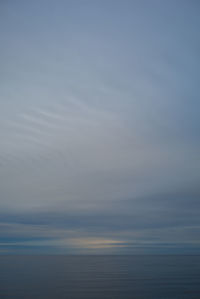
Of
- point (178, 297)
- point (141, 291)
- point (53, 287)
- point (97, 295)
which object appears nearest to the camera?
point (178, 297)

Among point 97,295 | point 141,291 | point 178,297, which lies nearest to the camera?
point 178,297

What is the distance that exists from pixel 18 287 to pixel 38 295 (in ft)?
31.0

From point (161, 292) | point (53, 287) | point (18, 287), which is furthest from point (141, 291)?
point (18, 287)

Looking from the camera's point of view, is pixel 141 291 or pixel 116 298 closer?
pixel 116 298

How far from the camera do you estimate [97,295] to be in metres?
41.1

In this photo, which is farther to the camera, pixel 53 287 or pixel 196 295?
pixel 53 287

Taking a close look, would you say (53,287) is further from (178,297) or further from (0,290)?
(178,297)

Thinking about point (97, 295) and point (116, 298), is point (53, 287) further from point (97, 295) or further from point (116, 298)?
point (116, 298)

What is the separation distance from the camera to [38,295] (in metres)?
40.3

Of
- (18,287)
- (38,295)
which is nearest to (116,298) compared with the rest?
(38,295)

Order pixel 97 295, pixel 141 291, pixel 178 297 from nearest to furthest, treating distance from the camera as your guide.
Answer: pixel 178 297 < pixel 97 295 < pixel 141 291

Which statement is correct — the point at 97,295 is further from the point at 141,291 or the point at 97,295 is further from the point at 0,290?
the point at 0,290

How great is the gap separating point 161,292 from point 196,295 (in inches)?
222

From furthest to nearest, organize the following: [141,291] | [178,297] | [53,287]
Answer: [53,287], [141,291], [178,297]
